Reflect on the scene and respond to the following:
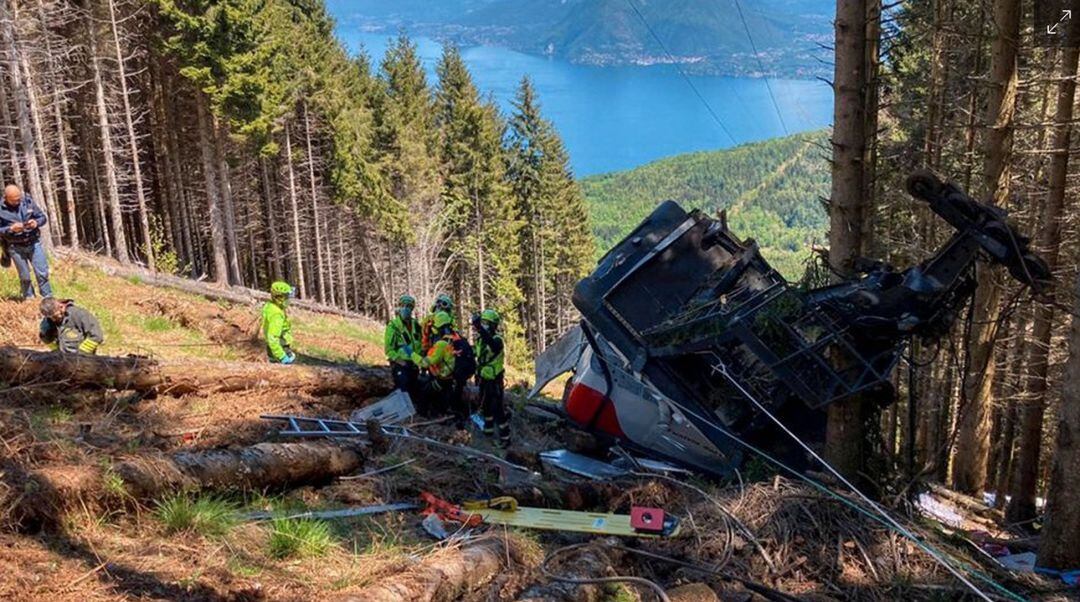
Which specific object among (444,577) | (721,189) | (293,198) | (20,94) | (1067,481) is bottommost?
(721,189)

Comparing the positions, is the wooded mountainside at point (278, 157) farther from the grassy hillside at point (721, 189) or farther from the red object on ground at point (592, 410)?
the grassy hillside at point (721, 189)

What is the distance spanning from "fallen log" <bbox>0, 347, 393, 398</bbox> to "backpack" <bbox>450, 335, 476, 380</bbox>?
103 cm

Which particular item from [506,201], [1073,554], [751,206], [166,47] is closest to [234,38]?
[166,47]

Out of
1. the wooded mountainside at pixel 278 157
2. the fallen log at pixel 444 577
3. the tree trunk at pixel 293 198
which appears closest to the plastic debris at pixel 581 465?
the fallen log at pixel 444 577

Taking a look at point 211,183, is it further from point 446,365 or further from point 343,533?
point 343,533

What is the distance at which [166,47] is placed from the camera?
26.2 metres

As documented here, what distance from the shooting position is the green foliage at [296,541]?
186 inches

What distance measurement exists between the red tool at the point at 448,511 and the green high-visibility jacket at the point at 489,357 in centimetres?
360

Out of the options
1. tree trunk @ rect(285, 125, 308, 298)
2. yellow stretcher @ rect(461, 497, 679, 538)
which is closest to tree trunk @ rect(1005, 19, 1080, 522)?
yellow stretcher @ rect(461, 497, 679, 538)

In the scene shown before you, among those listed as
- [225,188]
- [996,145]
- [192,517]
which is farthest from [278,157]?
[192,517]

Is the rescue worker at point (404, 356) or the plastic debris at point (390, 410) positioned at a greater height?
the rescue worker at point (404, 356)

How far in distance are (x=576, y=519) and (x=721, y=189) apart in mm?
120338

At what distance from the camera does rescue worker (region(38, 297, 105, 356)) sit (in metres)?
9.23

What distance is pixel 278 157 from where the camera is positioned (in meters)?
36.2
